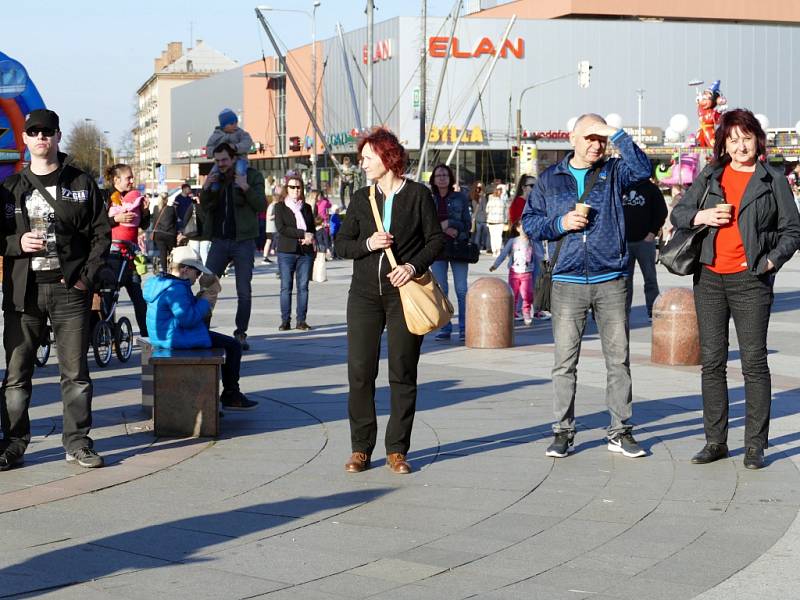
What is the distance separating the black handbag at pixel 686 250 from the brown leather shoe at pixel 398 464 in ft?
5.98

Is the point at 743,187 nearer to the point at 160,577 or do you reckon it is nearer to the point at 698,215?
the point at 698,215

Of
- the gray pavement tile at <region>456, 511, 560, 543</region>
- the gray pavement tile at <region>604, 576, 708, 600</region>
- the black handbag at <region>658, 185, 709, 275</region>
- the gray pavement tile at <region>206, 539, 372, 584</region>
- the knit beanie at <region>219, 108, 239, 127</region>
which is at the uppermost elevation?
the knit beanie at <region>219, 108, 239, 127</region>

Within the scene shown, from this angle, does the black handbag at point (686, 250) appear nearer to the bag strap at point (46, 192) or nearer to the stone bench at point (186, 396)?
the stone bench at point (186, 396)

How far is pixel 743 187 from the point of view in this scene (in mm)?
7434

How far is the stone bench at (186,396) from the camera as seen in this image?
8.09 meters

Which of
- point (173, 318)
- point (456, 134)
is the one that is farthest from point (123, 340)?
point (456, 134)

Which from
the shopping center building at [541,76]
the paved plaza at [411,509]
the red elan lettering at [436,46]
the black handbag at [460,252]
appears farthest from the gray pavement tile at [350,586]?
the red elan lettering at [436,46]

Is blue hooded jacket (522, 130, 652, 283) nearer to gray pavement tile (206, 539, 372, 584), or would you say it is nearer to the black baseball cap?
gray pavement tile (206, 539, 372, 584)

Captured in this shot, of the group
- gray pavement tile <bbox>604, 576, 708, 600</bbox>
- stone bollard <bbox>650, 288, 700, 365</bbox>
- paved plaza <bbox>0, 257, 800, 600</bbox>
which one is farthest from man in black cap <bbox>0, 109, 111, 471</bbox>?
stone bollard <bbox>650, 288, 700, 365</bbox>

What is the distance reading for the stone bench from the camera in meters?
8.09

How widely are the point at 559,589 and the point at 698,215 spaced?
2.98 metres

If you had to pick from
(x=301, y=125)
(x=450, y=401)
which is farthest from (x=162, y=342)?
(x=301, y=125)

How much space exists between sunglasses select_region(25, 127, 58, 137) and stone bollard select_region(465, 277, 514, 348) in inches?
272

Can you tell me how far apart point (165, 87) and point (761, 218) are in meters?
140
